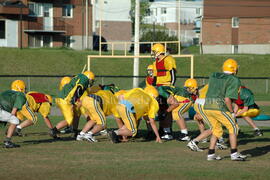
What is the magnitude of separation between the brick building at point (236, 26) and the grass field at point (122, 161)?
146 feet

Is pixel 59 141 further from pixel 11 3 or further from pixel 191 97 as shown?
pixel 11 3

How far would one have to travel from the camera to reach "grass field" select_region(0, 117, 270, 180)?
915cm

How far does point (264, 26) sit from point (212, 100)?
4811 centimetres

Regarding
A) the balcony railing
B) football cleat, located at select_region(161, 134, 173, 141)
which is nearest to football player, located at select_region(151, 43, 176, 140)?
football cleat, located at select_region(161, 134, 173, 141)

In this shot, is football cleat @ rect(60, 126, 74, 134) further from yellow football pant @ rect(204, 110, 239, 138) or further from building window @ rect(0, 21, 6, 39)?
building window @ rect(0, 21, 6, 39)

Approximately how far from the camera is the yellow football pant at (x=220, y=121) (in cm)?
1042

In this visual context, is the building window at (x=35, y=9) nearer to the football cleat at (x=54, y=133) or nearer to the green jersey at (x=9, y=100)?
the football cleat at (x=54, y=133)

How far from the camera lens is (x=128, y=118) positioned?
12422mm

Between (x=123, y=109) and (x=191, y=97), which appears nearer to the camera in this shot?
(x=123, y=109)

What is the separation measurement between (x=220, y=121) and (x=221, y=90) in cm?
59

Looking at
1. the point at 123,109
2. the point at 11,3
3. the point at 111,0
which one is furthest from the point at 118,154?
the point at 111,0

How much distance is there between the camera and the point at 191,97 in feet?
44.7

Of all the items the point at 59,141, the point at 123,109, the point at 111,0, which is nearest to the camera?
the point at 123,109

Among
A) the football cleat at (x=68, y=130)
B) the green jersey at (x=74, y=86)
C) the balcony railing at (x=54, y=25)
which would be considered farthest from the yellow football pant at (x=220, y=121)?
the balcony railing at (x=54, y=25)
